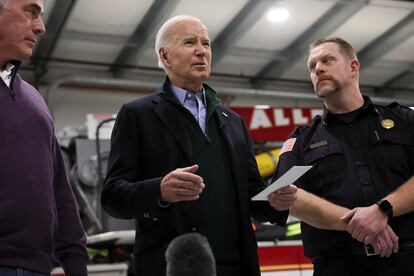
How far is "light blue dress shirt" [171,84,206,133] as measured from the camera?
237 centimetres

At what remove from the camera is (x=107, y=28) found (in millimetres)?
7598

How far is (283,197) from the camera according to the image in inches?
85.2

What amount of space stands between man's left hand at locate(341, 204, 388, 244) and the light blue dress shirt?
2.26 feet

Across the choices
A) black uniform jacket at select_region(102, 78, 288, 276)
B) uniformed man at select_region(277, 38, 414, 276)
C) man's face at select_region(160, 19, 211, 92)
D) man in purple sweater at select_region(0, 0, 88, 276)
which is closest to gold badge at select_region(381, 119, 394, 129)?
uniformed man at select_region(277, 38, 414, 276)

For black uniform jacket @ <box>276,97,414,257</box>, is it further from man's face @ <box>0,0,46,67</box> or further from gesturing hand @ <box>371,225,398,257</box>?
man's face @ <box>0,0,46,67</box>

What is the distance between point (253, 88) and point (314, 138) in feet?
22.8

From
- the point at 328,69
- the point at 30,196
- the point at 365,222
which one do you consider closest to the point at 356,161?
the point at 365,222

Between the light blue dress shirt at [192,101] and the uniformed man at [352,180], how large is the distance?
1.82 ft

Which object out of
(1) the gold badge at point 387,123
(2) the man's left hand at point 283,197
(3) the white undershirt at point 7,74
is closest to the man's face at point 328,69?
(1) the gold badge at point 387,123

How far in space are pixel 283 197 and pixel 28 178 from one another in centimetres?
87

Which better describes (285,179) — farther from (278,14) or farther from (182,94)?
(278,14)

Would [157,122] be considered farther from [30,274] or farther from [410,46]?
[410,46]

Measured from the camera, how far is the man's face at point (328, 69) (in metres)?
2.89

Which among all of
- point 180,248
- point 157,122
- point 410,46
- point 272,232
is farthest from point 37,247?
point 410,46
